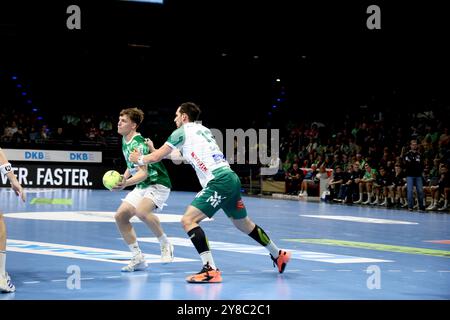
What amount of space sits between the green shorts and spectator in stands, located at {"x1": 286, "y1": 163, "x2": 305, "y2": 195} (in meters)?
18.9

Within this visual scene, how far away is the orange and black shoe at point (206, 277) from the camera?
750 centimetres

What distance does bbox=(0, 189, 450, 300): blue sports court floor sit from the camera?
22.9 ft

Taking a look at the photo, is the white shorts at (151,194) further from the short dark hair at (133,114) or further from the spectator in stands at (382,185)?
the spectator in stands at (382,185)

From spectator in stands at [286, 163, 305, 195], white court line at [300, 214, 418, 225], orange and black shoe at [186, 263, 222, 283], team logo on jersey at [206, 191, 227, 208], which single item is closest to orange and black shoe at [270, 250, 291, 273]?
orange and black shoe at [186, 263, 222, 283]

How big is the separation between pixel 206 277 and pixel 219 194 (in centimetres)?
96

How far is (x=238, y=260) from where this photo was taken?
9477 mm

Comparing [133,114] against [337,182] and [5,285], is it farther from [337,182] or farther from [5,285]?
[337,182]

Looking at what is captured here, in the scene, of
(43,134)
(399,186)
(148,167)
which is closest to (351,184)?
(399,186)

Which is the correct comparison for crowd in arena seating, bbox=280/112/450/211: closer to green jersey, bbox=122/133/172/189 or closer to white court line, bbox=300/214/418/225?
white court line, bbox=300/214/418/225

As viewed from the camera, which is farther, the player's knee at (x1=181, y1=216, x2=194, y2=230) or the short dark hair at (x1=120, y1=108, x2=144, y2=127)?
the short dark hair at (x1=120, y1=108, x2=144, y2=127)

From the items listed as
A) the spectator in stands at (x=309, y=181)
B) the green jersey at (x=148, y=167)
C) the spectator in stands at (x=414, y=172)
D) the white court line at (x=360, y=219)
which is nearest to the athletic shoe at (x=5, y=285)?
the green jersey at (x=148, y=167)
